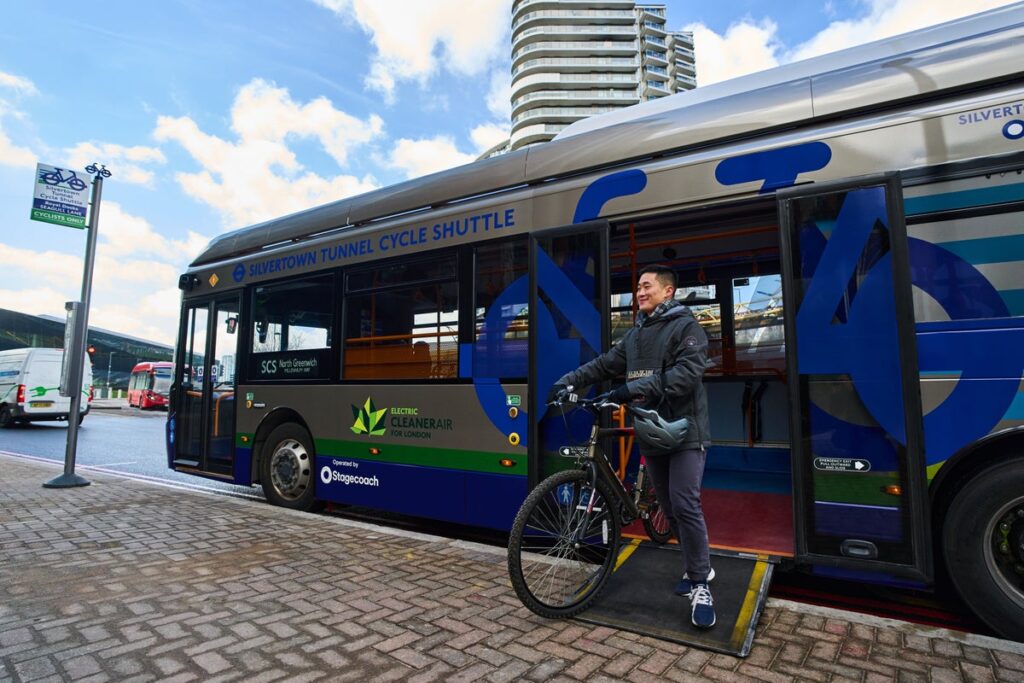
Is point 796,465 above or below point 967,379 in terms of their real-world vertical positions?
below

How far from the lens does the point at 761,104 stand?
386cm

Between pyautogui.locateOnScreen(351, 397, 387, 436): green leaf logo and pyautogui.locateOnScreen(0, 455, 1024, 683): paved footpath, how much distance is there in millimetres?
1085

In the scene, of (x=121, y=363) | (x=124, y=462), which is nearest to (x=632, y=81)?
(x=121, y=363)

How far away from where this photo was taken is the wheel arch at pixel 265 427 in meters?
6.36

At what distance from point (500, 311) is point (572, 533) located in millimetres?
2034

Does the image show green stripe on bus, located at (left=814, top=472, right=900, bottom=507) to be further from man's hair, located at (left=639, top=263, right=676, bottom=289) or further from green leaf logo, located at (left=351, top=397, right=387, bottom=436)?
green leaf logo, located at (left=351, top=397, right=387, bottom=436)

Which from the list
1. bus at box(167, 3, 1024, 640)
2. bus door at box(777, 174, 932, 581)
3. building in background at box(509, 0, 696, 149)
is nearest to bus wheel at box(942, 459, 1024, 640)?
bus at box(167, 3, 1024, 640)

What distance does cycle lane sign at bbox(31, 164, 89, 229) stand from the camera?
8.12 metres

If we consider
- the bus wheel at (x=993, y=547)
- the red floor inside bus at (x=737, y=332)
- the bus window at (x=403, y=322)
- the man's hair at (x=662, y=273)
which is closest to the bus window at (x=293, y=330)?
the bus window at (x=403, y=322)

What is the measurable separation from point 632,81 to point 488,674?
109 m

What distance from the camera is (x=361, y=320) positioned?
18.9ft

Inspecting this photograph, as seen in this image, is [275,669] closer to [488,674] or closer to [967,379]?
[488,674]

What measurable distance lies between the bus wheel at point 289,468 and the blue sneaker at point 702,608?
4372 mm

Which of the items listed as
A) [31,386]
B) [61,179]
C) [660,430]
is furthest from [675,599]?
[31,386]
